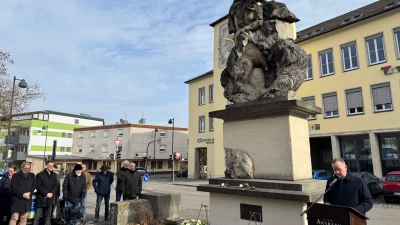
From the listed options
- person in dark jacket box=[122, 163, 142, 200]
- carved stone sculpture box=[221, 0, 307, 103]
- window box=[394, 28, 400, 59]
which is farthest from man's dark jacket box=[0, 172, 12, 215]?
window box=[394, 28, 400, 59]

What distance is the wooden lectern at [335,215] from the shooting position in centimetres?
262

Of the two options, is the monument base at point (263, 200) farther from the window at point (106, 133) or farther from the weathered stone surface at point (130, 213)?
the window at point (106, 133)

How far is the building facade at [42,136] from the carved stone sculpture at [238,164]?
48.4 metres

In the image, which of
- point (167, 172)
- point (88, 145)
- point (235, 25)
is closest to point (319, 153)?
point (235, 25)

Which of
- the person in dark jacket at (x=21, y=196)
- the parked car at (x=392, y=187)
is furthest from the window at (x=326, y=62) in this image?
the person in dark jacket at (x=21, y=196)

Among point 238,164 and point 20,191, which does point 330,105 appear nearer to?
A: point 238,164

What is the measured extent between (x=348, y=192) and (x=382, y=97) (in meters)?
19.5

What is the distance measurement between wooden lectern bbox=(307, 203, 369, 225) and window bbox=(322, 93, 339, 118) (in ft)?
68.5

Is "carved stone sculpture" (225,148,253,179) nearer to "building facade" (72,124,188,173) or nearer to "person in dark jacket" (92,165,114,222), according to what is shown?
"person in dark jacket" (92,165,114,222)

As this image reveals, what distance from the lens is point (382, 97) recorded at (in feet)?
63.6

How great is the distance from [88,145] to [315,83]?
152 feet

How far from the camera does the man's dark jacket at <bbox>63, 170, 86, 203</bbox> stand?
23.8 feet

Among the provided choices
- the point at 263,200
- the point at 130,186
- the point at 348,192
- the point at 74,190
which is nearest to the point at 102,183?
the point at 130,186

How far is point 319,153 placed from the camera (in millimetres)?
24562
